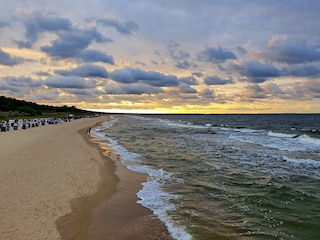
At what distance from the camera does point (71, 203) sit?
9.42 metres

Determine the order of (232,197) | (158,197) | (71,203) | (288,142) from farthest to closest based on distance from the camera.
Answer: (288,142), (232,197), (158,197), (71,203)

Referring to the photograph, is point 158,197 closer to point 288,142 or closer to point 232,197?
point 232,197

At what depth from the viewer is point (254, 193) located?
1158 centimetres

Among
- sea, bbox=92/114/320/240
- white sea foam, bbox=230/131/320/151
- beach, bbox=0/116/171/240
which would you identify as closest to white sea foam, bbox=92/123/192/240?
sea, bbox=92/114/320/240

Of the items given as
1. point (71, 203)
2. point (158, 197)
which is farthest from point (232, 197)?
point (71, 203)

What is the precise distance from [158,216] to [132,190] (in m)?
3.15

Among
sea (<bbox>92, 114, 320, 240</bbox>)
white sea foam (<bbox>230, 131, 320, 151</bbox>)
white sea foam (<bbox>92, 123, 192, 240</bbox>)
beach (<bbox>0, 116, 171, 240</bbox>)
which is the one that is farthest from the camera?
white sea foam (<bbox>230, 131, 320, 151</bbox>)

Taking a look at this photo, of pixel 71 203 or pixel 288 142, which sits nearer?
pixel 71 203

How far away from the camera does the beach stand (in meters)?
7.30

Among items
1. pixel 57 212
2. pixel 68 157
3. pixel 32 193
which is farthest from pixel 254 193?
pixel 68 157

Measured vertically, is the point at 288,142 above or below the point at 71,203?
below

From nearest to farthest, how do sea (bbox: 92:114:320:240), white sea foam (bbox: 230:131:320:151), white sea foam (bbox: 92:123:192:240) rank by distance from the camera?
1. white sea foam (bbox: 92:123:192:240)
2. sea (bbox: 92:114:320:240)
3. white sea foam (bbox: 230:131:320:151)

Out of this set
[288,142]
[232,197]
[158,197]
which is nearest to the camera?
[158,197]

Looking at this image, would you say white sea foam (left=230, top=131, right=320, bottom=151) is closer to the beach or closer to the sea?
the sea
